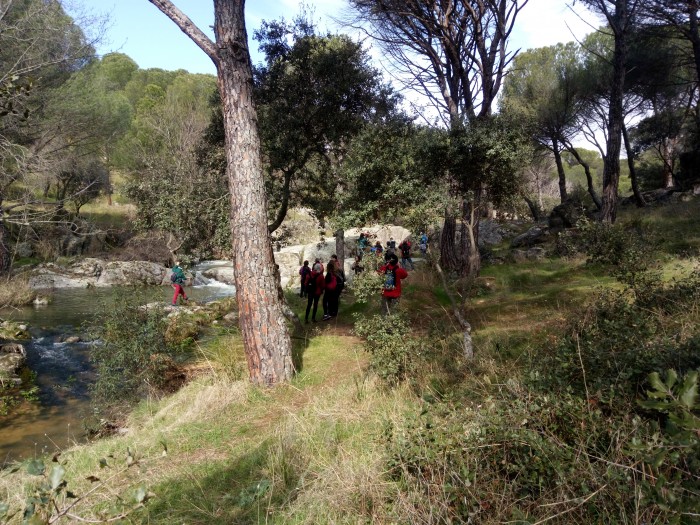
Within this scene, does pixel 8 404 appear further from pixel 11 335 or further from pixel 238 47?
pixel 238 47

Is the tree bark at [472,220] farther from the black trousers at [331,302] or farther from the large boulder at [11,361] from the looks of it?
the large boulder at [11,361]

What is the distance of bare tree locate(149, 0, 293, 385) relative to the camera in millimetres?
7055

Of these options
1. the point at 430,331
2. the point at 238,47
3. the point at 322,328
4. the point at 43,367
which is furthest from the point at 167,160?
the point at 430,331

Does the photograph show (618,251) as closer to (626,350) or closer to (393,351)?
(626,350)

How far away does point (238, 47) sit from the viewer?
277 inches

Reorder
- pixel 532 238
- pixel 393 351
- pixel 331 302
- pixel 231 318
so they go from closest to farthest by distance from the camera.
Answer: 1. pixel 393 351
2. pixel 331 302
3. pixel 231 318
4. pixel 532 238

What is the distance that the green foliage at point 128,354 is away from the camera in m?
8.27

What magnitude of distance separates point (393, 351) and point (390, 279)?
85.3 inches

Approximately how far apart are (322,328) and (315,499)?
7.69 metres

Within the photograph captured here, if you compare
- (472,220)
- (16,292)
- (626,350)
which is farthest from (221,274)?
(626,350)

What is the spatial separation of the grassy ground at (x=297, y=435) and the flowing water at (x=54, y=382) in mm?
1383

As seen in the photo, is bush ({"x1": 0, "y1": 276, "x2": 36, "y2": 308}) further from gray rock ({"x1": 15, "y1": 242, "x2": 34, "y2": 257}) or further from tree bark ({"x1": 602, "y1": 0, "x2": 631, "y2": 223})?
tree bark ({"x1": 602, "y1": 0, "x2": 631, "y2": 223})

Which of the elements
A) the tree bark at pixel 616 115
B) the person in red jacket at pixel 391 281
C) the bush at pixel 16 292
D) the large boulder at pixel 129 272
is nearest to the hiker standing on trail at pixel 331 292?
the person in red jacket at pixel 391 281

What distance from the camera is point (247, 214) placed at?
7105 millimetres
